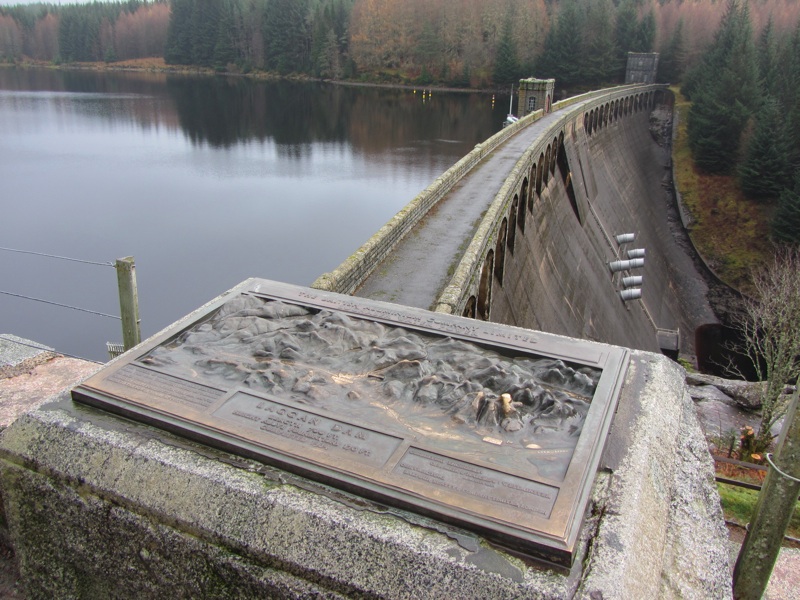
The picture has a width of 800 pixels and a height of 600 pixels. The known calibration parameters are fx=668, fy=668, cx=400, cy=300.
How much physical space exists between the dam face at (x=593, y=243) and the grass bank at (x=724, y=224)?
166 cm

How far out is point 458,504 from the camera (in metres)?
3.33

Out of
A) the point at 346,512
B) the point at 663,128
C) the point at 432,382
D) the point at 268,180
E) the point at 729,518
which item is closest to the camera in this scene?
the point at 346,512

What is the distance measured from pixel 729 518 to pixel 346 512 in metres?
7.04

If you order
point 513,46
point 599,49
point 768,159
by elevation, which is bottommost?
point 768,159

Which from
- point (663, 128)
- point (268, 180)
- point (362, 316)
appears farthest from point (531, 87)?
point (362, 316)

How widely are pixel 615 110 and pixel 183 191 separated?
32346 millimetres

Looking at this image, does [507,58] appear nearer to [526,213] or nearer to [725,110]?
[725,110]

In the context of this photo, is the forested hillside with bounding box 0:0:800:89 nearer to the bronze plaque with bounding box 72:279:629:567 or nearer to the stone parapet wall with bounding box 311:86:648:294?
the stone parapet wall with bounding box 311:86:648:294

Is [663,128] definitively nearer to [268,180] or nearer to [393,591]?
[268,180]

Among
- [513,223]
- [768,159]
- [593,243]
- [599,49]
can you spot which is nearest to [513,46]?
[599,49]

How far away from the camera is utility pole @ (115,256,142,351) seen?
6.32 m

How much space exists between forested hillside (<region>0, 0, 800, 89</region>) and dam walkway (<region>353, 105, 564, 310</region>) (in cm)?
5806

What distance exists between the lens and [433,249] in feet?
40.5

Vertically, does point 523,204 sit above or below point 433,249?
below
